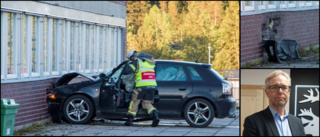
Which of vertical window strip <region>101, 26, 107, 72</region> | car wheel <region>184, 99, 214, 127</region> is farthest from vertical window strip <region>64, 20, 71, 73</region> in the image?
car wheel <region>184, 99, 214, 127</region>

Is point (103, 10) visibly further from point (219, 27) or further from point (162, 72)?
point (219, 27)

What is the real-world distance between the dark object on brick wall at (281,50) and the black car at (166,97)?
5.61 meters

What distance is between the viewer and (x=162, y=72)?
12.5 meters

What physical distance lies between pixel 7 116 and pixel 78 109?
2.64 meters

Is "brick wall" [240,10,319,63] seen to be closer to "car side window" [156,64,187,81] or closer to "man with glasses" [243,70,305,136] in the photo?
"man with glasses" [243,70,305,136]

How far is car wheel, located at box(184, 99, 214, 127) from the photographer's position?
39.2ft

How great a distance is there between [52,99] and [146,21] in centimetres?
2878

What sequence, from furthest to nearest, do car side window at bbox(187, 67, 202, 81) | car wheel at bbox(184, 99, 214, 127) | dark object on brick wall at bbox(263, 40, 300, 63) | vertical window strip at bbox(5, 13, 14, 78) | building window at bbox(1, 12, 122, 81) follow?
car side window at bbox(187, 67, 202, 81) < car wheel at bbox(184, 99, 214, 127) < building window at bbox(1, 12, 122, 81) < vertical window strip at bbox(5, 13, 14, 78) < dark object on brick wall at bbox(263, 40, 300, 63)

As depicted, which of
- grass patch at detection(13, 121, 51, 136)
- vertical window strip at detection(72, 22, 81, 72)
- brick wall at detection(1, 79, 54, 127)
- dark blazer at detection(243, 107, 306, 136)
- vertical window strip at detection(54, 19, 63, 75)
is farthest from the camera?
vertical window strip at detection(72, 22, 81, 72)

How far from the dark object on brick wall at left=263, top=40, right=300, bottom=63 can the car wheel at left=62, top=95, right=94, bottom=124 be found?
629cm

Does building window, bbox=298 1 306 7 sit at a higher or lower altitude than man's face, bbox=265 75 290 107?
higher

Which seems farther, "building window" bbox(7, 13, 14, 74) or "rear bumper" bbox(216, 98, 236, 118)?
"rear bumper" bbox(216, 98, 236, 118)

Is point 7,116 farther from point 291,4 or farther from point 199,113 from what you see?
point 291,4

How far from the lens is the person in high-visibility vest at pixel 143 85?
12.0 meters
